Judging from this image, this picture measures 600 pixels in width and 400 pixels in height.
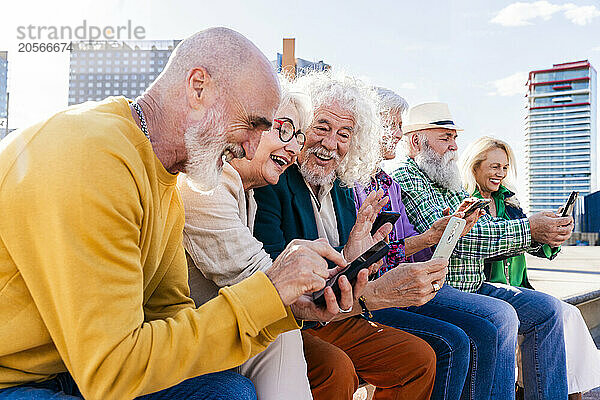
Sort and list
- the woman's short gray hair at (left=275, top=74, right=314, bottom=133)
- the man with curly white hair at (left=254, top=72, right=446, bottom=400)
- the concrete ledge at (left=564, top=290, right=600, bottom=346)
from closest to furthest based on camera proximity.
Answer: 1. the man with curly white hair at (left=254, top=72, right=446, bottom=400)
2. the woman's short gray hair at (left=275, top=74, right=314, bottom=133)
3. the concrete ledge at (left=564, top=290, right=600, bottom=346)

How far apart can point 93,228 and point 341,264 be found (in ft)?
2.57

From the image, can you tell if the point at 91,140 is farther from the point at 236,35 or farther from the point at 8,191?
the point at 236,35

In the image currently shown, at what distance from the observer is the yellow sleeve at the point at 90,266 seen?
3.72 ft

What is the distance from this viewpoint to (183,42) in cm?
157

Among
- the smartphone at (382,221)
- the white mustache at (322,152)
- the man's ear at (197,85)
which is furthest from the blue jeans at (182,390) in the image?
the white mustache at (322,152)

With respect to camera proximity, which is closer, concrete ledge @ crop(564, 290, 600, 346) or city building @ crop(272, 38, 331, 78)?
city building @ crop(272, 38, 331, 78)

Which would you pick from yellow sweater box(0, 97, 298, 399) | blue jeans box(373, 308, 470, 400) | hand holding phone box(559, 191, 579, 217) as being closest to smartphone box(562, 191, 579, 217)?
hand holding phone box(559, 191, 579, 217)

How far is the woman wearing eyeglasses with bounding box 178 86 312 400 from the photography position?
1.72 metres

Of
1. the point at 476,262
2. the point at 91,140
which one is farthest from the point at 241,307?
the point at 476,262

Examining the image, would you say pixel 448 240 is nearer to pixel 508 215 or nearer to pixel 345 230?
pixel 345 230

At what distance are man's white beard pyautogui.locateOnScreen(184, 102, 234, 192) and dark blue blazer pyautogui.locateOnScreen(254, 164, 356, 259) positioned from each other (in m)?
0.71

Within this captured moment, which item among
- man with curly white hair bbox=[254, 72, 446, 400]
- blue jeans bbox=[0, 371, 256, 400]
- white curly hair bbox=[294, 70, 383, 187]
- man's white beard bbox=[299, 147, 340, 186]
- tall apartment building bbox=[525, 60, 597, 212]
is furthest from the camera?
tall apartment building bbox=[525, 60, 597, 212]

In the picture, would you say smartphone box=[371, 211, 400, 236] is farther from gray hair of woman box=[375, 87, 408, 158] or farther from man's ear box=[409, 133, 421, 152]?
man's ear box=[409, 133, 421, 152]

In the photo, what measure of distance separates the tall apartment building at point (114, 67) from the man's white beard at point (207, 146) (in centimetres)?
120
